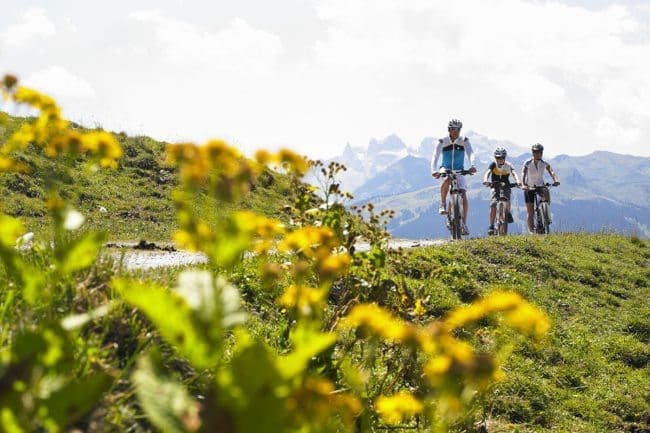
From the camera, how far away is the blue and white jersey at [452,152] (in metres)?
17.1

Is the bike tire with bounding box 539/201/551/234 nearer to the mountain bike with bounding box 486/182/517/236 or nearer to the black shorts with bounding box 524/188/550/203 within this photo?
the black shorts with bounding box 524/188/550/203

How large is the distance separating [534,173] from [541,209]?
1.13 metres

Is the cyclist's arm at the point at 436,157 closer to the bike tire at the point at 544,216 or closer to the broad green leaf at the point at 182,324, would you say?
the bike tire at the point at 544,216

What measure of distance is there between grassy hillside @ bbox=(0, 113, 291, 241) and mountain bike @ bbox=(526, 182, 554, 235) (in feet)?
25.9

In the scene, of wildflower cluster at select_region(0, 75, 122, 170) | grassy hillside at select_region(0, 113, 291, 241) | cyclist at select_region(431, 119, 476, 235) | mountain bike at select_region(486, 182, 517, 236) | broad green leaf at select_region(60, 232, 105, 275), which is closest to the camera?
broad green leaf at select_region(60, 232, 105, 275)

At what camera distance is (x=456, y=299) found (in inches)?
412

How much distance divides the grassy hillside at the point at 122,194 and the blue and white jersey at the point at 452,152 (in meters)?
4.52

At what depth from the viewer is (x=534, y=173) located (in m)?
20.1

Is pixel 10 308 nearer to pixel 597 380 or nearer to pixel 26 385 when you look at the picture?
pixel 26 385

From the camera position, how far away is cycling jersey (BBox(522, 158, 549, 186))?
2014 cm

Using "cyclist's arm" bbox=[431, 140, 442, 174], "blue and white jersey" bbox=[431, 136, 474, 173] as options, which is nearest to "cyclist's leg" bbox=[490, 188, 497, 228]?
"blue and white jersey" bbox=[431, 136, 474, 173]

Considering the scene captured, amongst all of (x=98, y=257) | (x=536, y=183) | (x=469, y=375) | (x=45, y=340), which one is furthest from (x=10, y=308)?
(x=536, y=183)

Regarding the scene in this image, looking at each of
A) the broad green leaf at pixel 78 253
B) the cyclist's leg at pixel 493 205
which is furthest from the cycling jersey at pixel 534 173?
the broad green leaf at pixel 78 253

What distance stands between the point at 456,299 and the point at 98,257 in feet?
23.1
